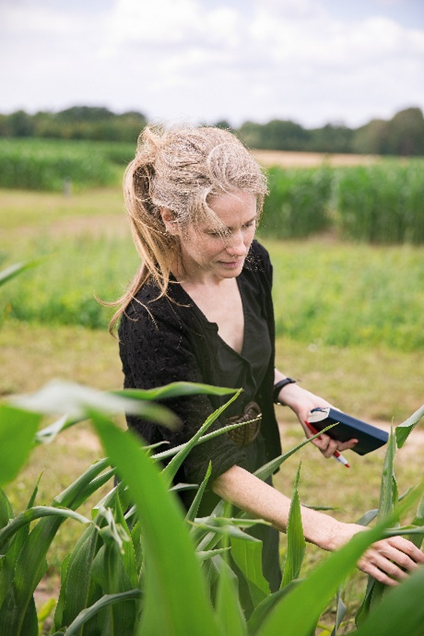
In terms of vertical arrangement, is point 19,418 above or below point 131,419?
above

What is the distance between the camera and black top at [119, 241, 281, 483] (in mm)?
1585

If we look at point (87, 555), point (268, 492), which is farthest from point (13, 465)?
point (268, 492)

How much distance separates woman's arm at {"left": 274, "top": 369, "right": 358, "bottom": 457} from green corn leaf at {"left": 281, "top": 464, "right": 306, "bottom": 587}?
0.62 meters

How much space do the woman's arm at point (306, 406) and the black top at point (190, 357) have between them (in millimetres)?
92

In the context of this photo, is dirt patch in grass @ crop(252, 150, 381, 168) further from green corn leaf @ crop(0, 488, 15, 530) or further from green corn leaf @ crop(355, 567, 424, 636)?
green corn leaf @ crop(355, 567, 424, 636)

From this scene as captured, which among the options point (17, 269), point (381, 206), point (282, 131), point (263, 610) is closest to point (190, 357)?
point (263, 610)

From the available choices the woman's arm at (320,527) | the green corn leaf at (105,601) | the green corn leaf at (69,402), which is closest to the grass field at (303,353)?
the woman's arm at (320,527)

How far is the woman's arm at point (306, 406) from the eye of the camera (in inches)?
70.0

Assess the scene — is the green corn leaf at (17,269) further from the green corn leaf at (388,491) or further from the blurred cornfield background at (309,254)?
the green corn leaf at (388,491)

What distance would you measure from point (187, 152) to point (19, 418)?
4.15 feet

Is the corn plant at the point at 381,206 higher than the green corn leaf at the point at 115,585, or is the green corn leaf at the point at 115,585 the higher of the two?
the green corn leaf at the point at 115,585

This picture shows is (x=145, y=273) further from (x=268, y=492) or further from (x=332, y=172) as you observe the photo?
(x=332, y=172)

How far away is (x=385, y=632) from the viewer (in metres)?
0.57

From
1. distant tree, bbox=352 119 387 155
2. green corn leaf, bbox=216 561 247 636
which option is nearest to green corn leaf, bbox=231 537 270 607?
green corn leaf, bbox=216 561 247 636
